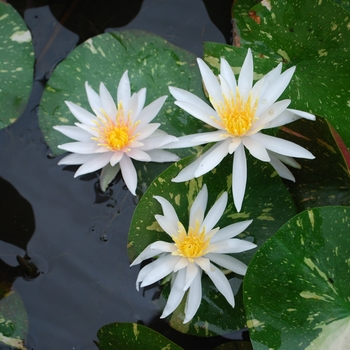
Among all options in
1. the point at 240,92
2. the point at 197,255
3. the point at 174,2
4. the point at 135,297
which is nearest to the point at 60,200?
the point at 135,297

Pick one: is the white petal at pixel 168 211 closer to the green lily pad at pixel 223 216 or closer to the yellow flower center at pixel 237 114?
the green lily pad at pixel 223 216

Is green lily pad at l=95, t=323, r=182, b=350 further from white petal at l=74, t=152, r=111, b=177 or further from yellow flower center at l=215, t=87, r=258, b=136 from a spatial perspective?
yellow flower center at l=215, t=87, r=258, b=136

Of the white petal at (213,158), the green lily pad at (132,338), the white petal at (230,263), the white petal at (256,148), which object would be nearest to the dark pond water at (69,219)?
the green lily pad at (132,338)

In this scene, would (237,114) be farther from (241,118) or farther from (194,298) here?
(194,298)

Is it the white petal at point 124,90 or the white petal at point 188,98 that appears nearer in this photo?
the white petal at point 188,98

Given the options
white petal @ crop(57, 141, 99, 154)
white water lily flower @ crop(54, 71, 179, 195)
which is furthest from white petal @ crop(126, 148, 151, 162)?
white petal @ crop(57, 141, 99, 154)

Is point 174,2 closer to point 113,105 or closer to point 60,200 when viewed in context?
point 113,105
